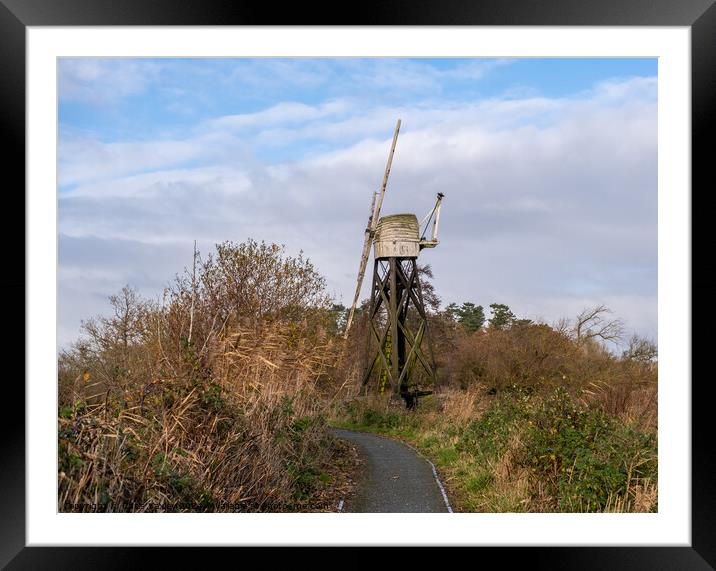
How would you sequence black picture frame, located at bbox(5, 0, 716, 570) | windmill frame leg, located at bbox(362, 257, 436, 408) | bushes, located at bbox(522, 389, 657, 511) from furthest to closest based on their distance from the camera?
windmill frame leg, located at bbox(362, 257, 436, 408)
bushes, located at bbox(522, 389, 657, 511)
black picture frame, located at bbox(5, 0, 716, 570)

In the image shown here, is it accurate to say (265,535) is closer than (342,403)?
Yes

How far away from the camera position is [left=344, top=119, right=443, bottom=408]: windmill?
14.0 m

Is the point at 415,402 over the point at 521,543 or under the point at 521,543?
under

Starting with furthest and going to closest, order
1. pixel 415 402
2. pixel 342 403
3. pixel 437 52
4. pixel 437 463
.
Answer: pixel 415 402
pixel 342 403
pixel 437 463
pixel 437 52

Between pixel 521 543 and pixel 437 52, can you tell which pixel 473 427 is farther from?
pixel 437 52

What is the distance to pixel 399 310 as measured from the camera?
14195 mm

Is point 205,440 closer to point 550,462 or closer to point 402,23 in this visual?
point 550,462

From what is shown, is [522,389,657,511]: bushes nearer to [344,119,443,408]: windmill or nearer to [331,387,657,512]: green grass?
[331,387,657,512]: green grass

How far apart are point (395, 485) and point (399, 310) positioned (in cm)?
720

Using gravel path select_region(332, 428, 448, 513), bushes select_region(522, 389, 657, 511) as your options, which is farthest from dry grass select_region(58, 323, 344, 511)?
bushes select_region(522, 389, 657, 511)

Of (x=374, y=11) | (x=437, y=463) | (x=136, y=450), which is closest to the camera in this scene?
(x=374, y=11)

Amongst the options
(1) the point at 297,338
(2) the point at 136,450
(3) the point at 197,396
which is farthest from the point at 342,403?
(2) the point at 136,450

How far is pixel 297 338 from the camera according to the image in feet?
28.5

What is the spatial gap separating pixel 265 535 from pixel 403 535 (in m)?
0.83
